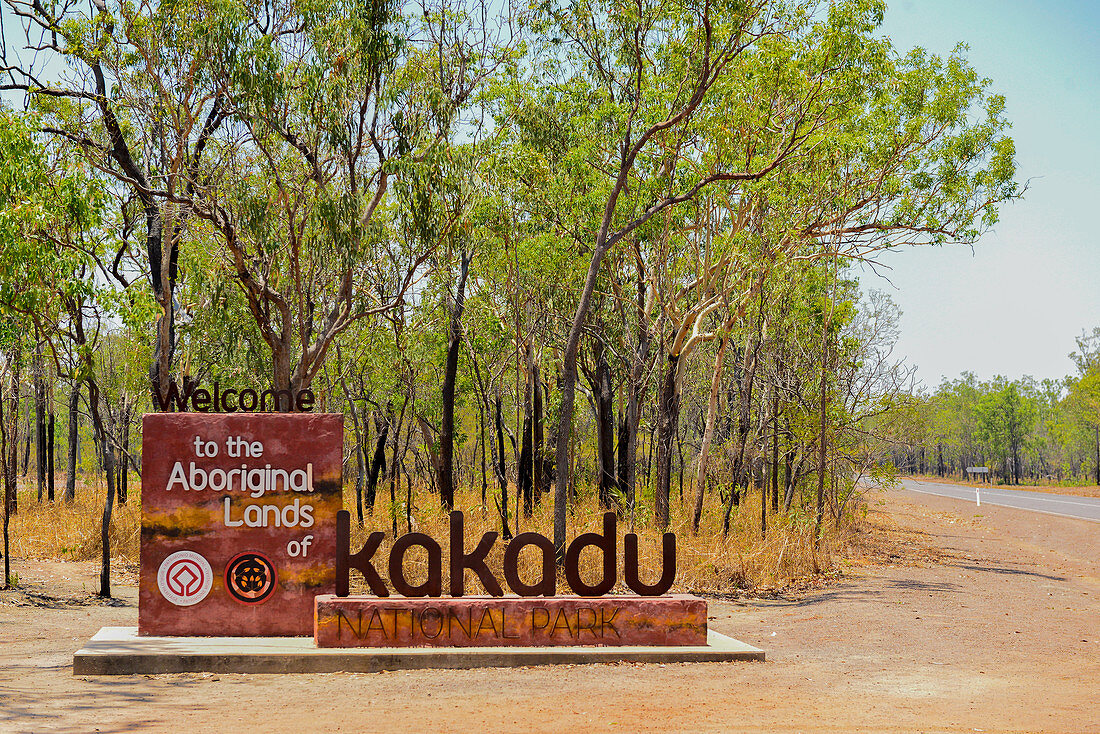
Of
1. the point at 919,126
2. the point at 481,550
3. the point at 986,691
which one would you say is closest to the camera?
the point at 986,691

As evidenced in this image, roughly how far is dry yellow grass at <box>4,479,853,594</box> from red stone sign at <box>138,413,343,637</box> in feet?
12.5

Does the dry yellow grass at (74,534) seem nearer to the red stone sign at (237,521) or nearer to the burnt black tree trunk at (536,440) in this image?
the red stone sign at (237,521)

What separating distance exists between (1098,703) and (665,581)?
184 inches

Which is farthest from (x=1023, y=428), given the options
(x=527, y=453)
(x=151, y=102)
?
Result: (x=151, y=102)

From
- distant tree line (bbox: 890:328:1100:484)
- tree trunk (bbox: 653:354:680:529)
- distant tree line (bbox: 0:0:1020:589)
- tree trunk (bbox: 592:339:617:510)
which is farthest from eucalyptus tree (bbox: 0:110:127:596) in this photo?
distant tree line (bbox: 890:328:1100:484)

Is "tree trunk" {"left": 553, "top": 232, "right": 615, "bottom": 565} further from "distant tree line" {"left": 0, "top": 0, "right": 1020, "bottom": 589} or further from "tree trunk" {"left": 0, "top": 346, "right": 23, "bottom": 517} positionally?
"tree trunk" {"left": 0, "top": 346, "right": 23, "bottom": 517}

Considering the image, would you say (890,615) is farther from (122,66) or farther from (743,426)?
(122,66)

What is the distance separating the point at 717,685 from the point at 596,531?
380 inches

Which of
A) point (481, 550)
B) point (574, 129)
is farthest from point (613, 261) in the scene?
point (481, 550)

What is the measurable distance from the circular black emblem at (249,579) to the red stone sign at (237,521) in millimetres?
12

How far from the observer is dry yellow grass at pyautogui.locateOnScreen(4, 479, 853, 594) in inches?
672

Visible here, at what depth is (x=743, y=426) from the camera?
24766 mm

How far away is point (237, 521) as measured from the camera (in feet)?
37.6

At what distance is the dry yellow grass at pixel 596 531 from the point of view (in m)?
17.1
